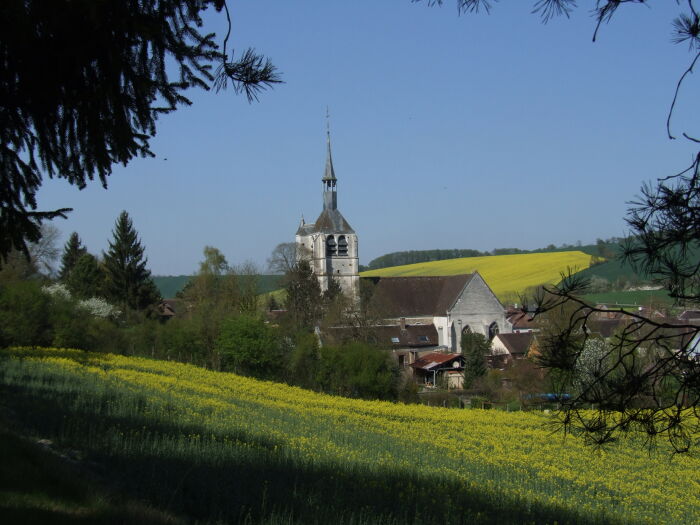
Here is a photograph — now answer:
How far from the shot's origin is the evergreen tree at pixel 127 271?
58062 mm

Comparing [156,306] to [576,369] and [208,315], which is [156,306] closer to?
[208,315]

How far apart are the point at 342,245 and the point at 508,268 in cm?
3622

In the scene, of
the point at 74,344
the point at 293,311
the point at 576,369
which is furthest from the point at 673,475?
the point at 293,311

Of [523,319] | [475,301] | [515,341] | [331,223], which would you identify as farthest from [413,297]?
[523,319]

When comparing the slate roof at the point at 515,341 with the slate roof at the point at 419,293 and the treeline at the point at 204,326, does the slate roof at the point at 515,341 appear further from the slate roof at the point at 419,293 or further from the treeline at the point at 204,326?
the treeline at the point at 204,326

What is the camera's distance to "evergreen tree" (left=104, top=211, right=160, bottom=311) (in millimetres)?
58062

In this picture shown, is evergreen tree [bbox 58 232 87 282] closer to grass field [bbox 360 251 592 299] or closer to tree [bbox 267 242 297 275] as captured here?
tree [bbox 267 242 297 275]

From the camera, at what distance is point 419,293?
68.7 m

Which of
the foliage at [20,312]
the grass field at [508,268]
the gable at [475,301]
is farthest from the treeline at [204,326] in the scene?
the grass field at [508,268]

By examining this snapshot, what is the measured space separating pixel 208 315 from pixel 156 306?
1799cm

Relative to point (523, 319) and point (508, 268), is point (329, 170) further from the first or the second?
point (523, 319)

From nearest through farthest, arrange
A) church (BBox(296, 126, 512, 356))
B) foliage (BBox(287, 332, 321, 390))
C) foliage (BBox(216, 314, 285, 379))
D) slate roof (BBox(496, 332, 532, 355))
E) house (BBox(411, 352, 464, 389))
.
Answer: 1. foliage (BBox(216, 314, 285, 379))
2. foliage (BBox(287, 332, 321, 390))
3. house (BBox(411, 352, 464, 389))
4. slate roof (BBox(496, 332, 532, 355))
5. church (BBox(296, 126, 512, 356))

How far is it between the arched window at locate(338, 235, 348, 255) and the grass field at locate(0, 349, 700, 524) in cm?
4891

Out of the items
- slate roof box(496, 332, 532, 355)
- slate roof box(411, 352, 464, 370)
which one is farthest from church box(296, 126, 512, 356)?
slate roof box(411, 352, 464, 370)
